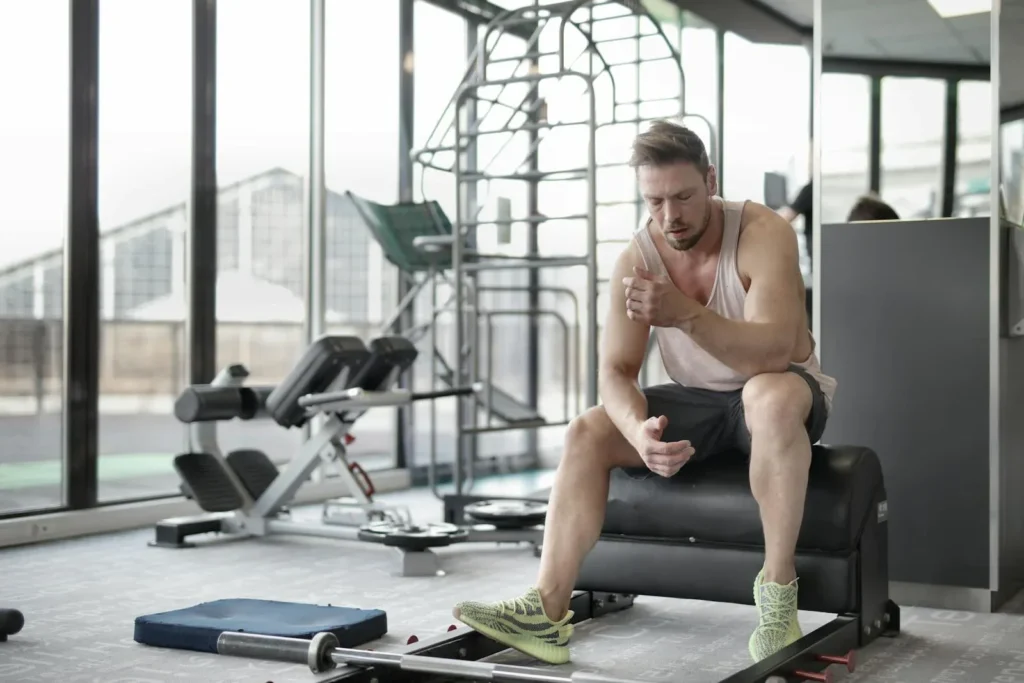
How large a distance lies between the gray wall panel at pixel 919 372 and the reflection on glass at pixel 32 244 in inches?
104

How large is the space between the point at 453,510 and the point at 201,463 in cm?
88

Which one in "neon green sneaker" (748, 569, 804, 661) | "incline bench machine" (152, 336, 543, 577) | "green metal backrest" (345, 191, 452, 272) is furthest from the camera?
"green metal backrest" (345, 191, 452, 272)

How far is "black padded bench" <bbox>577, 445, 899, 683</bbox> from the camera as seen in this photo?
2.38 meters

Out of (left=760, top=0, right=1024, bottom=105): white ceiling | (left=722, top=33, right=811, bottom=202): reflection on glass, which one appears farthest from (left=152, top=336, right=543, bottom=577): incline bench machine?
(left=722, top=33, right=811, bottom=202): reflection on glass

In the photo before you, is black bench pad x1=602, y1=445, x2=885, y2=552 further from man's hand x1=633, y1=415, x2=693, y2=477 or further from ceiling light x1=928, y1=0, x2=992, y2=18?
ceiling light x1=928, y1=0, x2=992, y2=18

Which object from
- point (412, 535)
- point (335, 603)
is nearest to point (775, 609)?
point (335, 603)

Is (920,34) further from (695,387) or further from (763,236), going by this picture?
(695,387)

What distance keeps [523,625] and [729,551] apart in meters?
0.50

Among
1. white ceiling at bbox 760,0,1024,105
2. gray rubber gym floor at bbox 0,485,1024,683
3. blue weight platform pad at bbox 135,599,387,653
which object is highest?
white ceiling at bbox 760,0,1024,105

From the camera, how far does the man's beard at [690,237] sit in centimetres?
230

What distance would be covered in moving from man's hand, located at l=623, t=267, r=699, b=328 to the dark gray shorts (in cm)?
39

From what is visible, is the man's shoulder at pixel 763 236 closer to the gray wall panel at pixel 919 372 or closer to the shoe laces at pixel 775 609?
the shoe laces at pixel 775 609

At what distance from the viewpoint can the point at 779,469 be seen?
2203 mm

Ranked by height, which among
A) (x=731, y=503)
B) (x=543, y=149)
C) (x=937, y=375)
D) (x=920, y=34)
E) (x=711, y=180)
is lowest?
(x=731, y=503)
